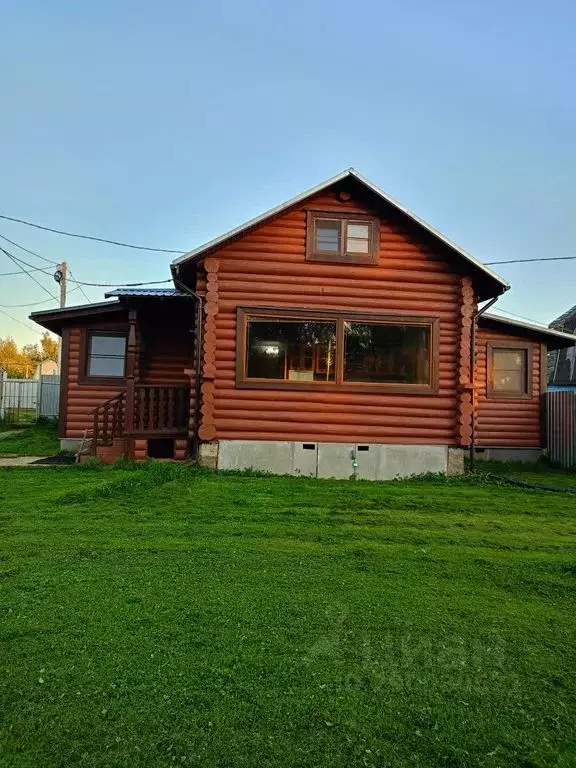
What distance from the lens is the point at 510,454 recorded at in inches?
530

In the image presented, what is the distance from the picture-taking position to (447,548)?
516 centimetres

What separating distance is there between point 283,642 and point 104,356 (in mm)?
11531

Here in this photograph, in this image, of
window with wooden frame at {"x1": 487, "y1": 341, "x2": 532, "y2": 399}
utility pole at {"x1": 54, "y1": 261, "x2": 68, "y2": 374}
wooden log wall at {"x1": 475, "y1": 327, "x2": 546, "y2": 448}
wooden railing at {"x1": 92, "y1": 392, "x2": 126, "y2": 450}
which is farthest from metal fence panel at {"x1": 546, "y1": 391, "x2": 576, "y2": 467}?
utility pole at {"x1": 54, "y1": 261, "x2": 68, "y2": 374}

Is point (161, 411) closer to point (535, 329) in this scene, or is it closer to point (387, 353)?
point (387, 353)

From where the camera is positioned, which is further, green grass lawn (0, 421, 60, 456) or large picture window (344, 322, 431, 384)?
green grass lawn (0, 421, 60, 456)

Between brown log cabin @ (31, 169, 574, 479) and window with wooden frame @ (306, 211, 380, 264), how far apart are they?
0.07 feet

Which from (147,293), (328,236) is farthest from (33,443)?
(328,236)

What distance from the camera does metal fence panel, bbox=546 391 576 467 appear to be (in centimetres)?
1241

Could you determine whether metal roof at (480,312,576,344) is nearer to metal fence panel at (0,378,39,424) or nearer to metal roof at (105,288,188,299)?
metal roof at (105,288,188,299)

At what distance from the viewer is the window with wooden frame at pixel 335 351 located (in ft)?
33.6

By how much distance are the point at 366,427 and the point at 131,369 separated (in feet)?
16.5

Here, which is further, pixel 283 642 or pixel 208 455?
pixel 208 455

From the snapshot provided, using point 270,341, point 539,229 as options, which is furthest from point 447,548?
point 539,229

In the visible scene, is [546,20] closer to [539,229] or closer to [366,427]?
[366,427]
